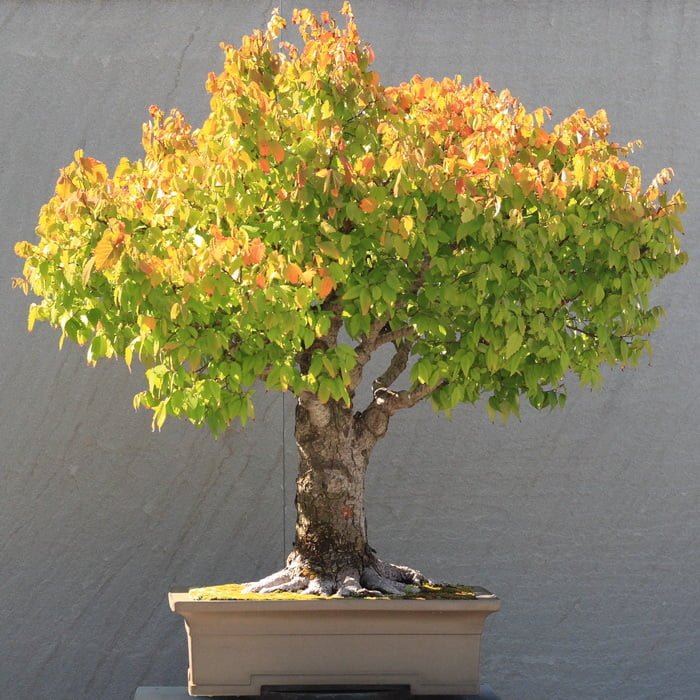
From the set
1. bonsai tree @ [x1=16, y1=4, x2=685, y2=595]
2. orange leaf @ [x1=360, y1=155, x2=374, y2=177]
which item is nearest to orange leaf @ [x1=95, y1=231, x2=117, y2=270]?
bonsai tree @ [x1=16, y1=4, x2=685, y2=595]

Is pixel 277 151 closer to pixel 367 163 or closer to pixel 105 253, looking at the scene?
pixel 367 163

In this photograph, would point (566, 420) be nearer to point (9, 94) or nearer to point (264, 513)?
point (264, 513)

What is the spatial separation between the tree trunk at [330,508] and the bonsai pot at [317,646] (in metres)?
0.12

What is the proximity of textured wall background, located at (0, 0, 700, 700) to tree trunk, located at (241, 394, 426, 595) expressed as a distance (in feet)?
2.50

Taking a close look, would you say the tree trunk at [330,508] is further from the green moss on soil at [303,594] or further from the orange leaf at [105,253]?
the orange leaf at [105,253]

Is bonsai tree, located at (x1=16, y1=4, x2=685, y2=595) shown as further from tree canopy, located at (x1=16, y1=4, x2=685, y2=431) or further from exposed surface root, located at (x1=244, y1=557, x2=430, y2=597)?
exposed surface root, located at (x1=244, y1=557, x2=430, y2=597)

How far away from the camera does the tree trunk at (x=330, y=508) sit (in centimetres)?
244

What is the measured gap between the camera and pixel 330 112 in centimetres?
212

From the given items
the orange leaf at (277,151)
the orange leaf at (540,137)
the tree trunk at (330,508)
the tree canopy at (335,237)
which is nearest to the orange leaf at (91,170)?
the tree canopy at (335,237)

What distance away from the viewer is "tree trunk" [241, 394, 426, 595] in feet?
8.01

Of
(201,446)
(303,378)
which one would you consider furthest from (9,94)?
(303,378)

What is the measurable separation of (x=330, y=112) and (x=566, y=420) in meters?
1.46

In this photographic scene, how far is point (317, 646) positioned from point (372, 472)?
97 centimetres

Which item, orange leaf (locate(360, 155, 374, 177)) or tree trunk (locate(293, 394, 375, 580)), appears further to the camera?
tree trunk (locate(293, 394, 375, 580))
